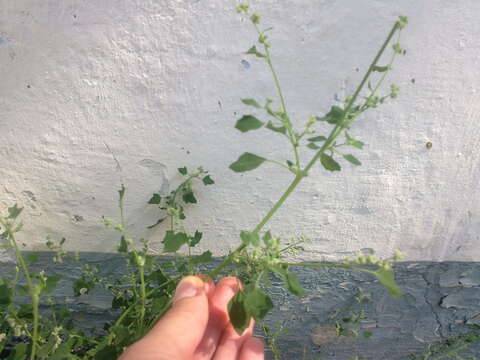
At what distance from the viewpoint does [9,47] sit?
45.8 inches

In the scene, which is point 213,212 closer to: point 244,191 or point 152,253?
point 244,191

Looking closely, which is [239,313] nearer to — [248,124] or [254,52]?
[248,124]

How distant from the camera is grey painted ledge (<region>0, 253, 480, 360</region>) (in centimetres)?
163

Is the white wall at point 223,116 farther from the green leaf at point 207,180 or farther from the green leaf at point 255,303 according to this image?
the green leaf at point 255,303

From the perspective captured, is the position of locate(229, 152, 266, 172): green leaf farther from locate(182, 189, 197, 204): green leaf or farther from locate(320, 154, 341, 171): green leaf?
locate(182, 189, 197, 204): green leaf

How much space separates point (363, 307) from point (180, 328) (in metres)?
1.06

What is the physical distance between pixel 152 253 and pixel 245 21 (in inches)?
36.2

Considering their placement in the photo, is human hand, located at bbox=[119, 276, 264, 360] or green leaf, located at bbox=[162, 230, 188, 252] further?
green leaf, located at bbox=[162, 230, 188, 252]

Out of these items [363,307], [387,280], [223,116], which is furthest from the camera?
[363,307]

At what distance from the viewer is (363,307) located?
5.74 feet

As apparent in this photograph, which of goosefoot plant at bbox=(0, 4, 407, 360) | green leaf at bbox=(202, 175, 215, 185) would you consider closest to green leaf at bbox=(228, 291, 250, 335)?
goosefoot plant at bbox=(0, 4, 407, 360)

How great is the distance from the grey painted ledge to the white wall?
156 mm

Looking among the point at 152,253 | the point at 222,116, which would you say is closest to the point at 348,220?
the point at 222,116

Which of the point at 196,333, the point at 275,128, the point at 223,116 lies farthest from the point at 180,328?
the point at 223,116
